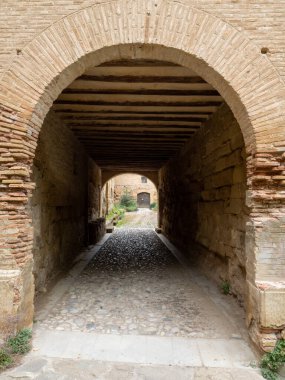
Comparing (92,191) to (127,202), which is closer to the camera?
(92,191)

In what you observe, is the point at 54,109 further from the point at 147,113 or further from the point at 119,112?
the point at 147,113

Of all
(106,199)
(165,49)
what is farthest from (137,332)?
(106,199)

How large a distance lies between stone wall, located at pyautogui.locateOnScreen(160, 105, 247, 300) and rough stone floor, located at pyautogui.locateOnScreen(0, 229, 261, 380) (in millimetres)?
507

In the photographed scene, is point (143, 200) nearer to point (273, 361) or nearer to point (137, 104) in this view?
point (137, 104)

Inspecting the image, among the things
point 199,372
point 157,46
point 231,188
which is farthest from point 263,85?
point 199,372

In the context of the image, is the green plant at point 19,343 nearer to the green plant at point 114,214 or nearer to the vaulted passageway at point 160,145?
the vaulted passageway at point 160,145

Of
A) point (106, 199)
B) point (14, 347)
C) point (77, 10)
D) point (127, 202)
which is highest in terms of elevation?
point (77, 10)

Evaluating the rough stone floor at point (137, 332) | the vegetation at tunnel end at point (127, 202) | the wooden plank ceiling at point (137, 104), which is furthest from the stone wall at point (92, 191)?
the vegetation at tunnel end at point (127, 202)

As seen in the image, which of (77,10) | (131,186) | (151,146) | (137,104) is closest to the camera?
(77,10)

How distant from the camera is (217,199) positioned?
5.23 m

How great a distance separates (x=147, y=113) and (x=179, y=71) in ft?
5.40

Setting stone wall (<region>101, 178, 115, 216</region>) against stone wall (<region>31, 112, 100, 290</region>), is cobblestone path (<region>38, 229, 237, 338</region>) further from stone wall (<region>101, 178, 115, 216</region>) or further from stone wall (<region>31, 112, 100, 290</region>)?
stone wall (<region>101, 178, 115, 216</region>)

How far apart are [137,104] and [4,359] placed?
4.00 meters

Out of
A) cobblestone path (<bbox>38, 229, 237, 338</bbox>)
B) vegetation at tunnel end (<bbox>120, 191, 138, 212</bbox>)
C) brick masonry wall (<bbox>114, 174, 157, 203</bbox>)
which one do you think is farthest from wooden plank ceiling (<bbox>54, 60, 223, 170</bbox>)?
brick masonry wall (<bbox>114, 174, 157, 203</bbox>)
